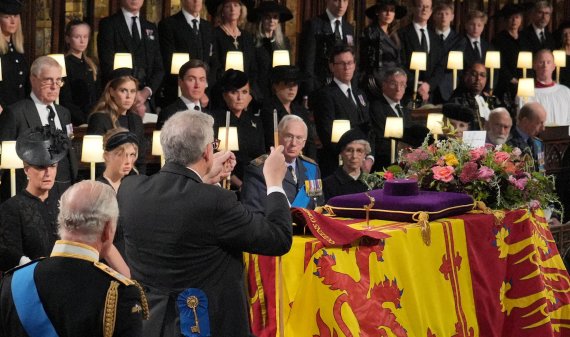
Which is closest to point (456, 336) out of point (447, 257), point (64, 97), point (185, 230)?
point (447, 257)

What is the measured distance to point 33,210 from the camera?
21.2ft

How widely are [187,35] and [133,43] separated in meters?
0.51

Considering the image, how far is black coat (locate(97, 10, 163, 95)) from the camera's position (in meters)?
10.0

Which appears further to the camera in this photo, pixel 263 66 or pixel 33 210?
pixel 263 66

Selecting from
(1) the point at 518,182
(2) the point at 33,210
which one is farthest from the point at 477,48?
(2) the point at 33,210

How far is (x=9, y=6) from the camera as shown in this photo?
9.06 meters

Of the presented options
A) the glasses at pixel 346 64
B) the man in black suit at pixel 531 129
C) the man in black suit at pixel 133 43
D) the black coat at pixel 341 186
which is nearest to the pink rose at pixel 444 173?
the black coat at pixel 341 186

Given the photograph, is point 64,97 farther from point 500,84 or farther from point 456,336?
point 500,84

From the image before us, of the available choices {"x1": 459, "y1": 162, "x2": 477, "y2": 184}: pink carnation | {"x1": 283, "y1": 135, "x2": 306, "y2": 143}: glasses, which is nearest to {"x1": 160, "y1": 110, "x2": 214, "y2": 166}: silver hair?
{"x1": 459, "y1": 162, "x2": 477, "y2": 184}: pink carnation

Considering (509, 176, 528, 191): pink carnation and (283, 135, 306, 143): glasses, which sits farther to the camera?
(283, 135, 306, 143): glasses

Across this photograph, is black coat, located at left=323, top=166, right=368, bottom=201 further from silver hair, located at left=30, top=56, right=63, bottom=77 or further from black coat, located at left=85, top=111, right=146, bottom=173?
silver hair, located at left=30, top=56, right=63, bottom=77

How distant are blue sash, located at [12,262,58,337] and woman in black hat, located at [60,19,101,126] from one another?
5.85 metres

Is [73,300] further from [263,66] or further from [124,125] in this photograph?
[263,66]

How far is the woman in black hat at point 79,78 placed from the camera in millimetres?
9461
